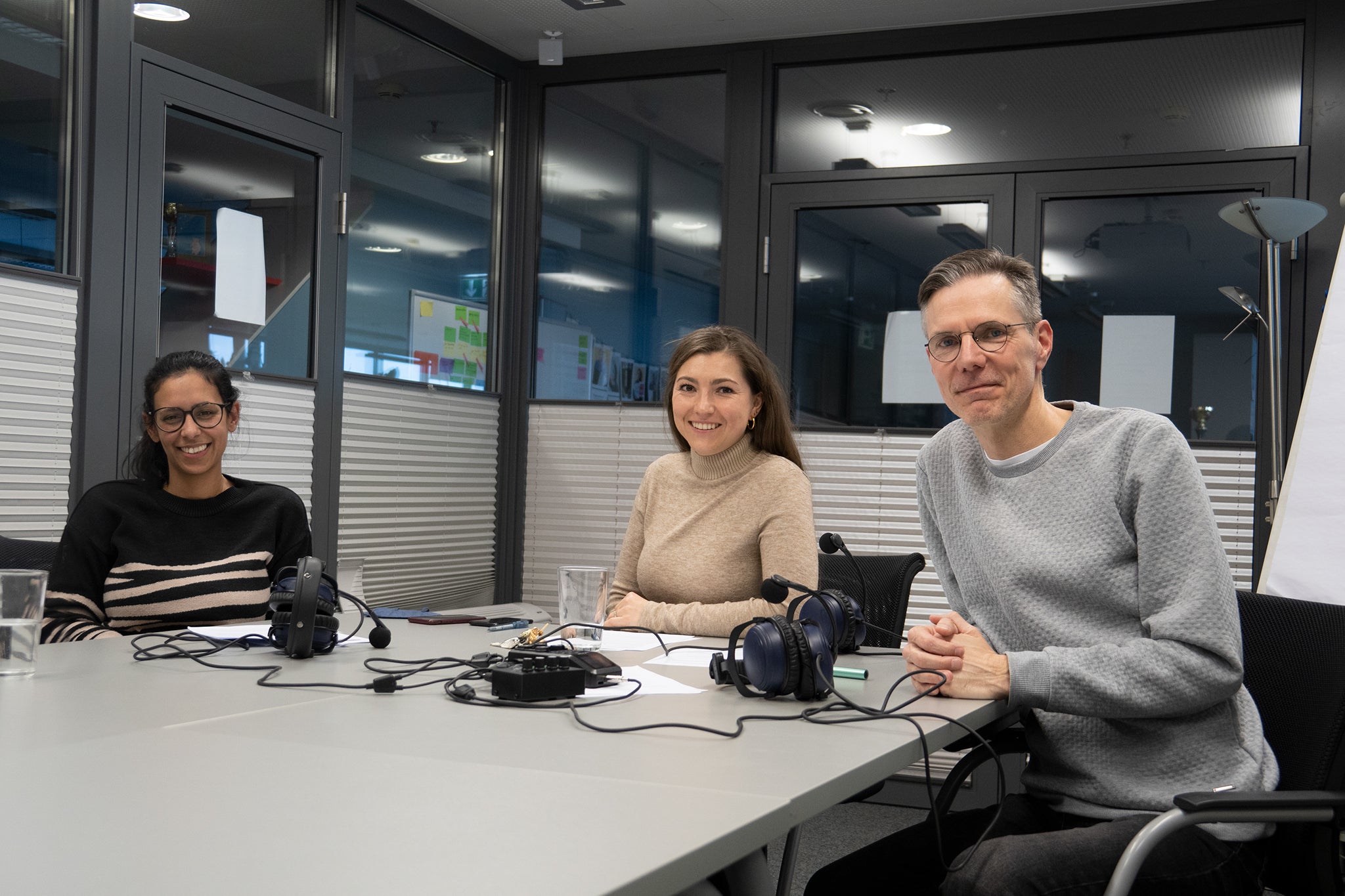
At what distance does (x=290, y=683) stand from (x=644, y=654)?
631 mm

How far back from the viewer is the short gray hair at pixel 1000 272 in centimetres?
188

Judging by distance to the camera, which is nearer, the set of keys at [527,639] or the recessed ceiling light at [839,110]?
the set of keys at [527,639]

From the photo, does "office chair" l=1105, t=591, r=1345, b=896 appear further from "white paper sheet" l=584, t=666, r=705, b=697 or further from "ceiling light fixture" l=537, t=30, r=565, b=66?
"ceiling light fixture" l=537, t=30, r=565, b=66

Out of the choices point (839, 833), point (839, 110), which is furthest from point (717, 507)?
point (839, 110)

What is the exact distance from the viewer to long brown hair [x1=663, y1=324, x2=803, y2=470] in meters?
2.72

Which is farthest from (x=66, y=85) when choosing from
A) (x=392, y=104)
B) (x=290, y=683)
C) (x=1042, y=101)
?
(x=1042, y=101)

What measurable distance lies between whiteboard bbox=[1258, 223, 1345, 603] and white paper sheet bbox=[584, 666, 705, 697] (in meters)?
2.02

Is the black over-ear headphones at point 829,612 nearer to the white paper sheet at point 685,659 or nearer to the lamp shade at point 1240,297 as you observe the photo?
the white paper sheet at point 685,659

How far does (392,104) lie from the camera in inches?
177

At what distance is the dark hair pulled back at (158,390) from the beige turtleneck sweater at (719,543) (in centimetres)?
101

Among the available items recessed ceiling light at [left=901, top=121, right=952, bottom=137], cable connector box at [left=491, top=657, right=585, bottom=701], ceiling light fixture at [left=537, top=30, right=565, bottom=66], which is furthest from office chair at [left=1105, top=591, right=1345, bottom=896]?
ceiling light fixture at [left=537, top=30, right=565, bottom=66]

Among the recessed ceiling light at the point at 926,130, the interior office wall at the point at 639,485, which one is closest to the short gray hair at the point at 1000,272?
the interior office wall at the point at 639,485

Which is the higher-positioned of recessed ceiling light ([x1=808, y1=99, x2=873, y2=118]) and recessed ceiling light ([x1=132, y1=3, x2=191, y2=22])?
recessed ceiling light ([x1=808, y1=99, x2=873, y2=118])

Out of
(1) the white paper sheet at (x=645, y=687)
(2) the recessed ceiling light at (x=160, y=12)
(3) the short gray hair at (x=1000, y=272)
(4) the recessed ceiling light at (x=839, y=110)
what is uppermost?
(4) the recessed ceiling light at (x=839, y=110)
